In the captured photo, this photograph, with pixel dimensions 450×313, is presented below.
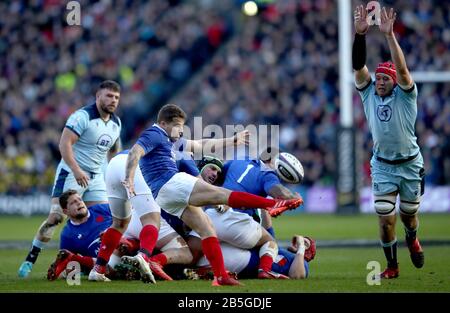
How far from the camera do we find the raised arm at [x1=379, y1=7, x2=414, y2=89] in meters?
10.7

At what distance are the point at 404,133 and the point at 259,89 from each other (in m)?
17.6

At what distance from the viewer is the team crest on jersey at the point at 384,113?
37.0 feet

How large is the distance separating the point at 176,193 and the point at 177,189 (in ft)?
0.14

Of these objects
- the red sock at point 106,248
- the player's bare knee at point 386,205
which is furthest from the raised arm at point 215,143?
the player's bare knee at point 386,205

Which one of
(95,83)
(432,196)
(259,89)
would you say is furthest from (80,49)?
(432,196)

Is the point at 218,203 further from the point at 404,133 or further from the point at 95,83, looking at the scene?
the point at 95,83

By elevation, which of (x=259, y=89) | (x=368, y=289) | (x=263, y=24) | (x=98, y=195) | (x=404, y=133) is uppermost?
(x=263, y=24)

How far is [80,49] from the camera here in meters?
31.1

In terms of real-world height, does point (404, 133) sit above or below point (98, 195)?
above

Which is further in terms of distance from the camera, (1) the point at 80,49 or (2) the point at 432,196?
(1) the point at 80,49

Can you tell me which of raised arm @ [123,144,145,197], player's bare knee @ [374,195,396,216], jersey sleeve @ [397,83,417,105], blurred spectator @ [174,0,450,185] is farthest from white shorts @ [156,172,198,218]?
blurred spectator @ [174,0,450,185]

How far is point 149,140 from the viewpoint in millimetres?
10359
